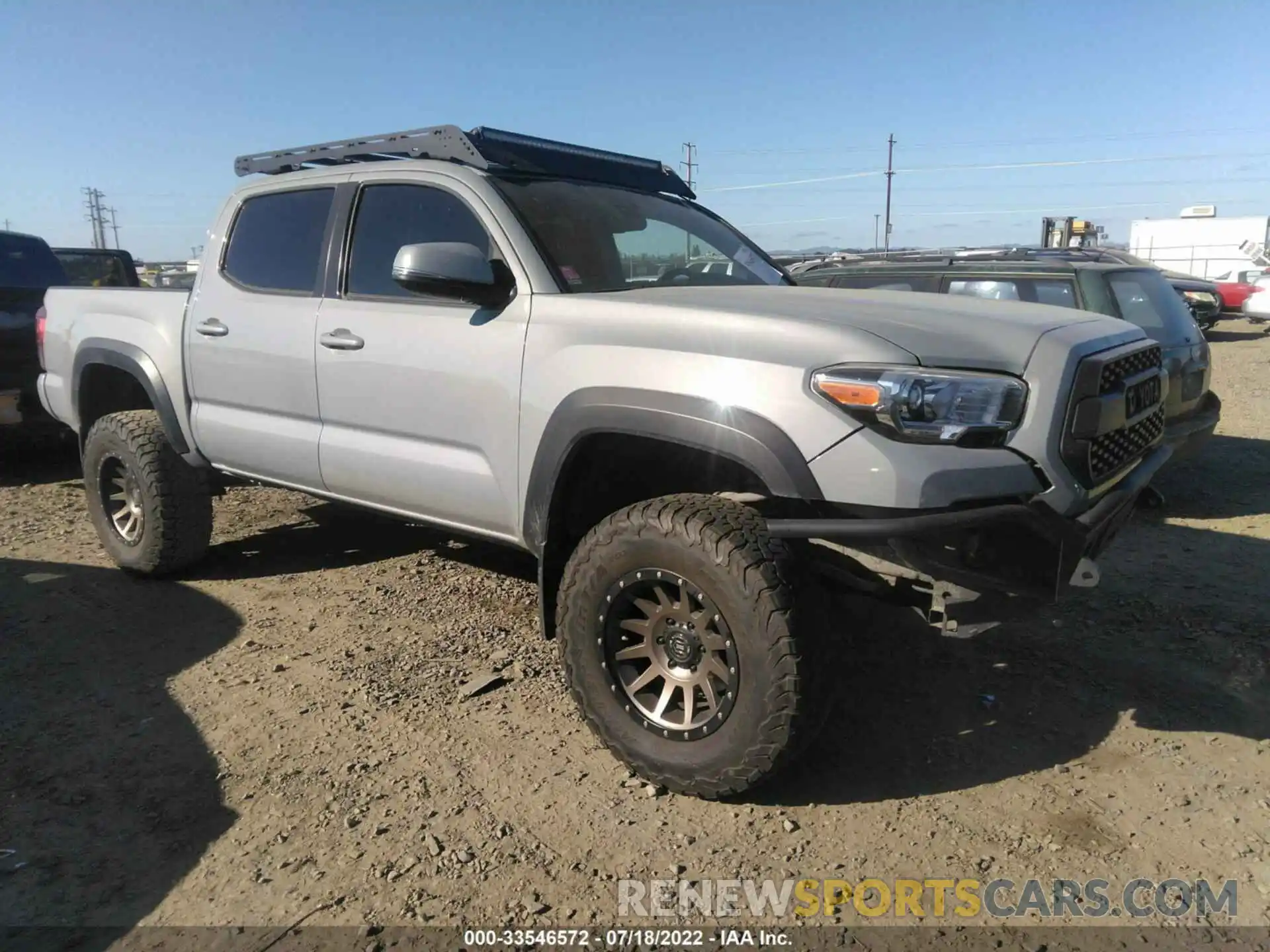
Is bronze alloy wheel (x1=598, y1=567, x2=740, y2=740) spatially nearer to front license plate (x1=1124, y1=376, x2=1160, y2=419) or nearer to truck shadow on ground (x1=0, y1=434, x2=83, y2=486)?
front license plate (x1=1124, y1=376, x2=1160, y2=419)

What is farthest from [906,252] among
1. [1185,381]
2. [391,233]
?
[391,233]

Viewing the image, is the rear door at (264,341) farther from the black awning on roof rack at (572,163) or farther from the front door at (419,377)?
the black awning on roof rack at (572,163)

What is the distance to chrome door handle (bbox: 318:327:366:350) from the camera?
3.67 m

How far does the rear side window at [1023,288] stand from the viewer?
6285mm

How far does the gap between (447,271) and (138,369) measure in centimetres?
248

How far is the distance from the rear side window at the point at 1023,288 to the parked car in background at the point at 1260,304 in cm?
1313

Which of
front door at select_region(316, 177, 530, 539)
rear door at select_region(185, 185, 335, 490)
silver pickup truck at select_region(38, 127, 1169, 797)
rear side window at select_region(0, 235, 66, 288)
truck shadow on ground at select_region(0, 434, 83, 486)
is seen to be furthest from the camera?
rear side window at select_region(0, 235, 66, 288)

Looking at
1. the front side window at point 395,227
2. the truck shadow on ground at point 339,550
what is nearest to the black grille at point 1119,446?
the front side window at point 395,227

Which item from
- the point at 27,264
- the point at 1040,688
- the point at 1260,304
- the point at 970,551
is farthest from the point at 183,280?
the point at 1260,304

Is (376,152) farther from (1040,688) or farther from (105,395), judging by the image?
(1040,688)

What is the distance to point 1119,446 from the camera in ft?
9.33

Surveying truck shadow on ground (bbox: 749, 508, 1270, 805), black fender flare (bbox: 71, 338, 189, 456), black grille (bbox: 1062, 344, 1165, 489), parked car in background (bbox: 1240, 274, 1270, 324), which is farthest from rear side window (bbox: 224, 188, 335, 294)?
parked car in background (bbox: 1240, 274, 1270, 324)

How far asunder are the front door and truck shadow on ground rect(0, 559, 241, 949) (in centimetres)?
111

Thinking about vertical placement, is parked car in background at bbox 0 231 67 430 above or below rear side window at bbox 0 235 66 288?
below
